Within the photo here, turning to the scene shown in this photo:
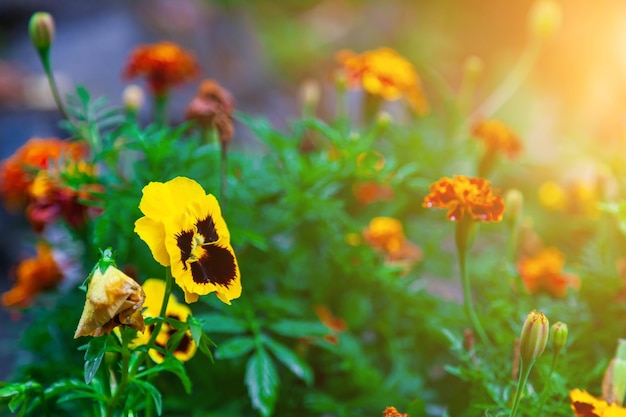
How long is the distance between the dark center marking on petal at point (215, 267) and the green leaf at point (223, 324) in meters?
0.22

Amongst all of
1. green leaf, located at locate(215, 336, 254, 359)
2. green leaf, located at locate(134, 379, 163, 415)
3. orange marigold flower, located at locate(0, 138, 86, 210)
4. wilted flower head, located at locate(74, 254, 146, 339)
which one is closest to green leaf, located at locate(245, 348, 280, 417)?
green leaf, located at locate(215, 336, 254, 359)

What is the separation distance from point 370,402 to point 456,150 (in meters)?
0.58

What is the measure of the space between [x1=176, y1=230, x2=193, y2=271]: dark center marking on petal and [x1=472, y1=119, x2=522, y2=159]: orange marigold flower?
0.65 metres

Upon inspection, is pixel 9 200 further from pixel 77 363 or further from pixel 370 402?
pixel 370 402

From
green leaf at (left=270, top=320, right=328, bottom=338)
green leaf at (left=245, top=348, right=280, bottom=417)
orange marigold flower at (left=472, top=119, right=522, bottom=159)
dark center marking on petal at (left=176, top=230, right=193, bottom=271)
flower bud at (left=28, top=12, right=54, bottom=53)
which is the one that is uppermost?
flower bud at (left=28, top=12, right=54, bottom=53)

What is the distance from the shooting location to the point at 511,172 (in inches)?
63.6

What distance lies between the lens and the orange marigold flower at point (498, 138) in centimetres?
122

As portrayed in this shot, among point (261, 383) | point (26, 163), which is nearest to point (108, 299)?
point (261, 383)

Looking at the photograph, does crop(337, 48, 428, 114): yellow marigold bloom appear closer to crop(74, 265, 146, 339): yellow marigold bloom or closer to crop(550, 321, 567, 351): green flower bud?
crop(550, 321, 567, 351): green flower bud

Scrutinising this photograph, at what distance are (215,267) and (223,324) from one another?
264mm

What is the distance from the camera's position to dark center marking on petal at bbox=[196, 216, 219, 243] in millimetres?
779

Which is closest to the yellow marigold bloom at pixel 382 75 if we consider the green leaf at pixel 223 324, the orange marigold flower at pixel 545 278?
the orange marigold flower at pixel 545 278

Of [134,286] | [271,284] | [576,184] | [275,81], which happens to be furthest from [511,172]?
[275,81]

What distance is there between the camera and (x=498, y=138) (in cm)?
122
